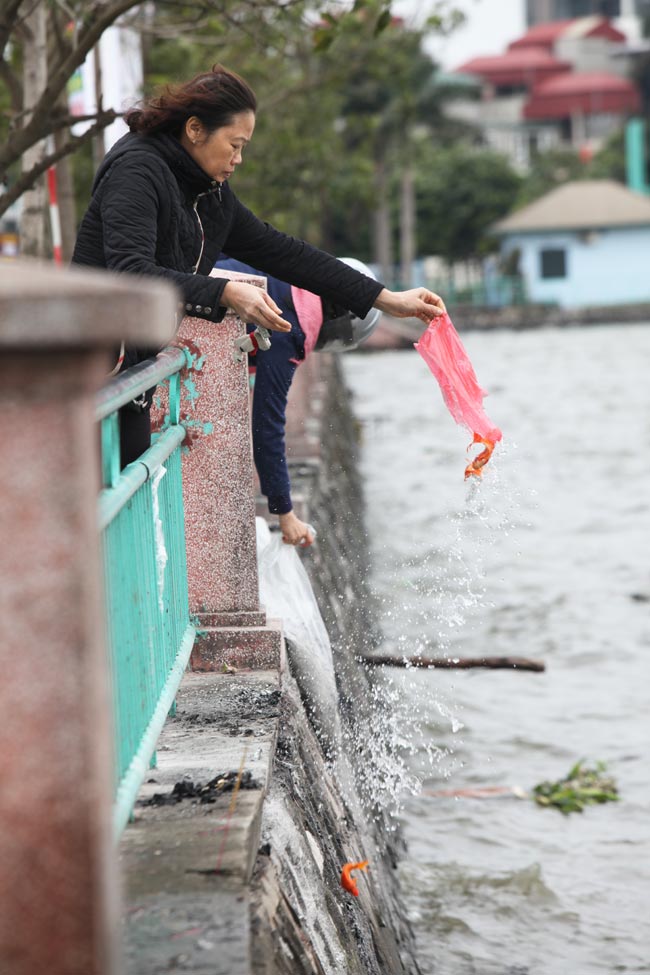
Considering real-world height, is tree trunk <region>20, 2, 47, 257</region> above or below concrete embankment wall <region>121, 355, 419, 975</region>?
above

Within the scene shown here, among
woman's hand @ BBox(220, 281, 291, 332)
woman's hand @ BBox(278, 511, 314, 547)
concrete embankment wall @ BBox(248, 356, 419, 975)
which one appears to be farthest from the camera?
woman's hand @ BBox(278, 511, 314, 547)

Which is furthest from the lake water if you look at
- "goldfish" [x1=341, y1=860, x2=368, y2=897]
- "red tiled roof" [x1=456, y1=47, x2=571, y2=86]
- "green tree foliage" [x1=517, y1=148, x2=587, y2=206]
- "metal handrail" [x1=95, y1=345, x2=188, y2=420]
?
"red tiled roof" [x1=456, y1=47, x2=571, y2=86]

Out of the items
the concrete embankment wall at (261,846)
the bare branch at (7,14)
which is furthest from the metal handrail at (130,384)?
the bare branch at (7,14)

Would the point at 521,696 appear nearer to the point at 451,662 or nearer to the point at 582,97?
the point at 451,662

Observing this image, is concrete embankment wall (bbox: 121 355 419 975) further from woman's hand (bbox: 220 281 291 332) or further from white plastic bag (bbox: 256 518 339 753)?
woman's hand (bbox: 220 281 291 332)

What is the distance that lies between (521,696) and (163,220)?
609 cm

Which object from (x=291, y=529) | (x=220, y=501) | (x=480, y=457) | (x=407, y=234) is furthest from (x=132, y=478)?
(x=407, y=234)

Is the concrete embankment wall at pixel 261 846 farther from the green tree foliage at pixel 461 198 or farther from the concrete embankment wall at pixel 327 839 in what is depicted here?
the green tree foliage at pixel 461 198

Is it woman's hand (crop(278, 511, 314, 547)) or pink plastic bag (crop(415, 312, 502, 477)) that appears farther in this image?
woman's hand (crop(278, 511, 314, 547))

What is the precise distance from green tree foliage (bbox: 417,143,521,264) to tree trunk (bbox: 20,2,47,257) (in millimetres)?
53715

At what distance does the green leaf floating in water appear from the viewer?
725 centimetres

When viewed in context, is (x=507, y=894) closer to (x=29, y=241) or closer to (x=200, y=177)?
(x=200, y=177)

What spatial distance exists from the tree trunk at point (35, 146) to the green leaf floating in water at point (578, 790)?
422 cm

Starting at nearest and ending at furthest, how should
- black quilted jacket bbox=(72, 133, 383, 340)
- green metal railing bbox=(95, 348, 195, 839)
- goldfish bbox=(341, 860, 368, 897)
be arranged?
green metal railing bbox=(95, 348, 195, 839) → black quilted jacket bbox=(72, 133, 383, 340) → goldfish bbox=(341, 860, 368, 897)
